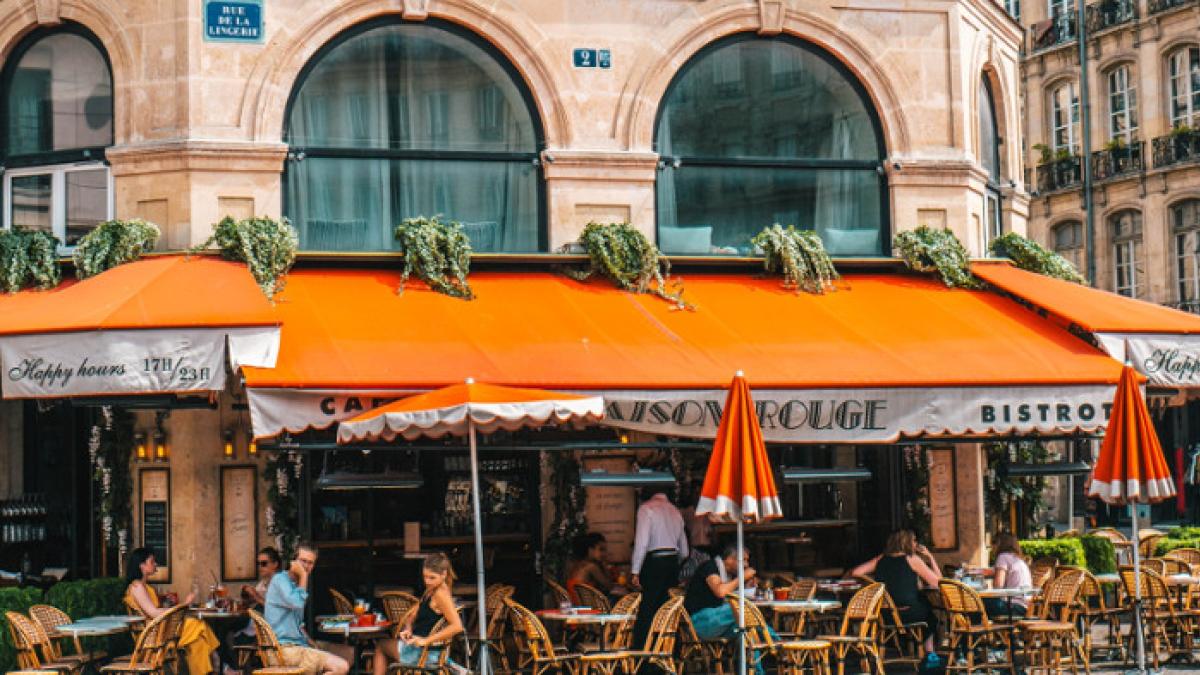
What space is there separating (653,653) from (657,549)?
2265 mm


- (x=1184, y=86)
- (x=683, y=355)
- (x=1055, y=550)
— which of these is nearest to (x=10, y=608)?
(x=683, y=355)

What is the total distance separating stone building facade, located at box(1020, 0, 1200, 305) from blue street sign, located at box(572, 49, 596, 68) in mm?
26321

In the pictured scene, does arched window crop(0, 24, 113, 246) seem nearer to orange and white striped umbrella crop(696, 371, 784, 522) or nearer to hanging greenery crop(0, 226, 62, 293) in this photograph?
hanging greenery crop(0, 226, 62, 293)

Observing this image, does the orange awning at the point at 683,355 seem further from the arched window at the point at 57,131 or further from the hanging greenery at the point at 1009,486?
the hanging greenery at the point at 1009,486

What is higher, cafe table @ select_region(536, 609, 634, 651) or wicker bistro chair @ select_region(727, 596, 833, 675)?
cafe table @ select_region(536, 609, 634, 651)

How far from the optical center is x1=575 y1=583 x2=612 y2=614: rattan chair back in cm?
1545

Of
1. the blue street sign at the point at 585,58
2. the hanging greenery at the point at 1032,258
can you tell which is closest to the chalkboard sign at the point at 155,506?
the blue street sign at the point at 585,58

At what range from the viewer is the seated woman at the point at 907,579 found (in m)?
15.8

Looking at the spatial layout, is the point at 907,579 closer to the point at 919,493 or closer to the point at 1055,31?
the point at 919,493

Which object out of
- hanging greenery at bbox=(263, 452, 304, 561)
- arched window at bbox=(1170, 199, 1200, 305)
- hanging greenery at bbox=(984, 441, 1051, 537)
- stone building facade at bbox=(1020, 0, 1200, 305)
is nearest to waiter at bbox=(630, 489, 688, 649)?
hanging greenery at bbox=(263, 452, 304, 561)

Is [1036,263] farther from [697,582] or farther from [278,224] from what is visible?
[278,224]

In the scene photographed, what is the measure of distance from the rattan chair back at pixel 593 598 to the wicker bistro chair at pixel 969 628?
298 centimetres

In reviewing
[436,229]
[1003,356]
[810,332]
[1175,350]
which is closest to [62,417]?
Result: [436,229]

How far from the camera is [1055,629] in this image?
1478 cm
